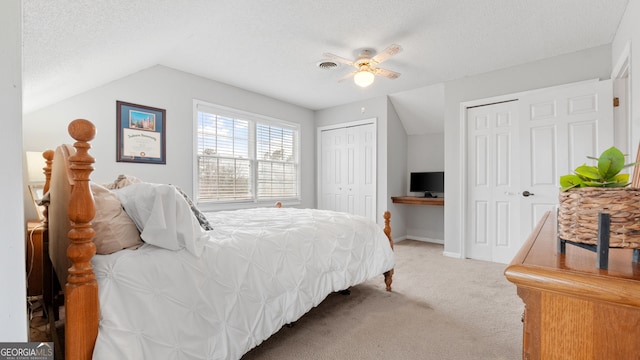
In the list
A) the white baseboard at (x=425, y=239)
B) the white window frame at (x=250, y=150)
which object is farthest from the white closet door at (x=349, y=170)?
the white baseboard at (x=425, y=239)

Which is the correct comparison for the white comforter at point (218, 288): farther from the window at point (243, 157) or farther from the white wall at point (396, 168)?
the white wall at point (396, 168)

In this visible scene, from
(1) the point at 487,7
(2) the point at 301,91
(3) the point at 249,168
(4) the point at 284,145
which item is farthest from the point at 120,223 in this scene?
(4) the point at 284,145

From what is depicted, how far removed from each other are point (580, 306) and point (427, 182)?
4862mm

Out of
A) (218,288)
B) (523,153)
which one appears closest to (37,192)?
(218,288)

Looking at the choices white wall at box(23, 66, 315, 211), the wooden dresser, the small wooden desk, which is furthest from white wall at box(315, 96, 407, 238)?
the wooden dresser

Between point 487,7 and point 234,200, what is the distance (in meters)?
3.82

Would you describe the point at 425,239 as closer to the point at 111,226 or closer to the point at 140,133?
the point at 140,133

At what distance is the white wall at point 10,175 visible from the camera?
0.76 meters

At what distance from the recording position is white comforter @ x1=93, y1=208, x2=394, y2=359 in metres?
1.17

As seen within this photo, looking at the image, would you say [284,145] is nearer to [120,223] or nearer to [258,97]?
[258,97]

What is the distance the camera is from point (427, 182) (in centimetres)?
519

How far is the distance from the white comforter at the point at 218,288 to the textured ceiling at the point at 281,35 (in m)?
1.48

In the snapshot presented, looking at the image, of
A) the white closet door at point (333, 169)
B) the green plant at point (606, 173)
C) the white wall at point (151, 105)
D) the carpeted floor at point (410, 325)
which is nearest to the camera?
the green plant at point (606, 173)

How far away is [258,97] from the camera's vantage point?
188 inches
